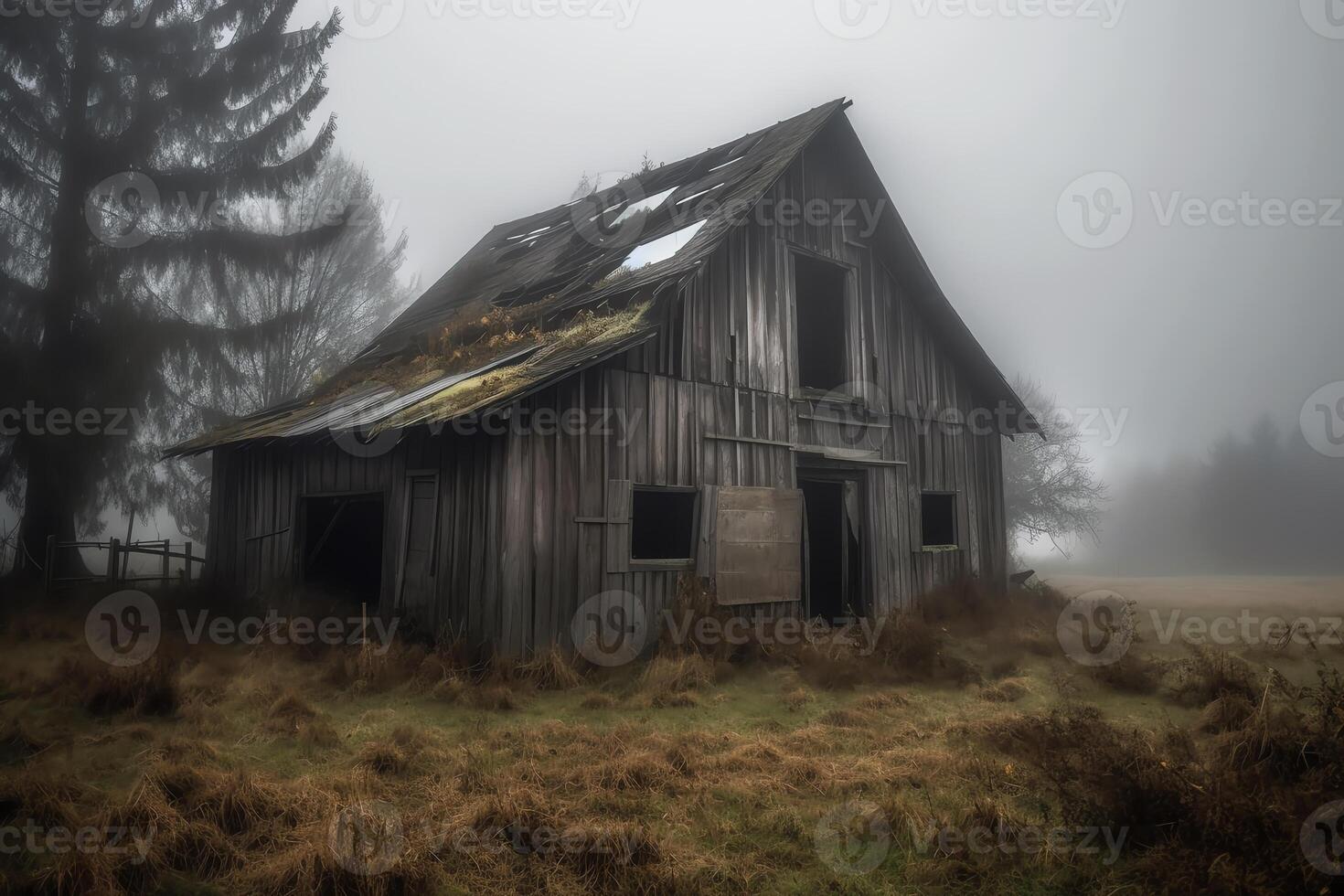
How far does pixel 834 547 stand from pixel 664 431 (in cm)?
610

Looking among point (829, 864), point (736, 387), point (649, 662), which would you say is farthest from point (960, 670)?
point (829, 864)

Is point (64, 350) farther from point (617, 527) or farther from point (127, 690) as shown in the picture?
point (617, 527)

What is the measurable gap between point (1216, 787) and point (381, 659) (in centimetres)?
722

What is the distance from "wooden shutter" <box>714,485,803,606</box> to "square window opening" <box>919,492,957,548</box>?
3.81 metres

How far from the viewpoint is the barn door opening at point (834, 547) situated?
11.5 metres

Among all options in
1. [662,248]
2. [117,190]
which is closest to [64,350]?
[117,190]

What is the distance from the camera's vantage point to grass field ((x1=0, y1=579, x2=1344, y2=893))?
140 inches

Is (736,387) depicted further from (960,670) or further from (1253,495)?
(1253,495)

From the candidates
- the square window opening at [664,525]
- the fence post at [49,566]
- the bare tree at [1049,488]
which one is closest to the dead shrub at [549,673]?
the square window opening at [664,525]

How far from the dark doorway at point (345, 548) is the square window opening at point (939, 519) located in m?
9.27

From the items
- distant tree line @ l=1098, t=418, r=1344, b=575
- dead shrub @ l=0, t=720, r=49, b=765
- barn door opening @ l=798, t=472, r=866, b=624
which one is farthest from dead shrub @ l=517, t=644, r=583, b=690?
distant tree line @ l=1098, t=418, r=1344, b=575

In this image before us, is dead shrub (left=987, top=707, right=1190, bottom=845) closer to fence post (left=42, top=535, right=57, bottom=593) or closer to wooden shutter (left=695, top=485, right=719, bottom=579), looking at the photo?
wooden shutter (left=695, top=485, right=719, bottom=579)

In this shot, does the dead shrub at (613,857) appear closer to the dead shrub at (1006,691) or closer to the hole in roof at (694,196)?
the dead shrub at (1006,691)

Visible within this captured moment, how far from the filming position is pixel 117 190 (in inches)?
624
